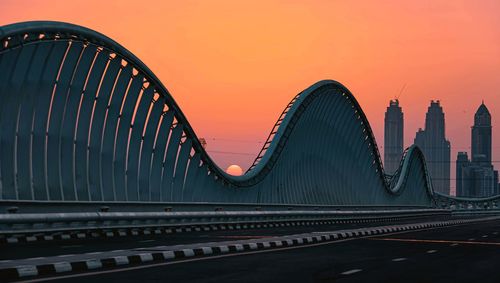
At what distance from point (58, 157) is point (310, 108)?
47.6 meters

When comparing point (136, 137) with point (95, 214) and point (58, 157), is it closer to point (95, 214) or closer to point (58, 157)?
point (58, 157)

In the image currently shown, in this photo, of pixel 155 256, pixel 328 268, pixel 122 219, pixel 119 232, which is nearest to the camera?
pixel 328 268

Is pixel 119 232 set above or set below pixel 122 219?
below

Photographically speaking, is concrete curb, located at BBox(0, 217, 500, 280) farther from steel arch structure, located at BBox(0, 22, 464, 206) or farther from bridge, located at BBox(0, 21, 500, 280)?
steel arch structure, located at BBox(0, 22, 464, 206)

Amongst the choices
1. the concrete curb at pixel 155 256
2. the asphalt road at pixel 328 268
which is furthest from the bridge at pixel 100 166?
the asphalt road at pixel 328 268

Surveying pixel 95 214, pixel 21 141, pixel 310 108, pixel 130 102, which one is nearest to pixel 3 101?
pixel 21 141

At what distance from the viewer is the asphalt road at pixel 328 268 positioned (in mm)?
15062

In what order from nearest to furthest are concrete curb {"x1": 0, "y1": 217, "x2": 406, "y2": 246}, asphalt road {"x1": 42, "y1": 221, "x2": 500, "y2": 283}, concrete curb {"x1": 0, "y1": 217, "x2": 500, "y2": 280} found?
concrete curb {"x1": 0, "y1": 217, "x2": 500, "y2": 280} → asphalt road {"x1": 42, "y1": 221, "x2": 500, "y2": 283} → concrete curb {"x1": 0, "y1": 217, "x2": 406, "y2": 246}

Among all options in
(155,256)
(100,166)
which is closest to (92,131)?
(100,166)

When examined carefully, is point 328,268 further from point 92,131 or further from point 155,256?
point 92,131

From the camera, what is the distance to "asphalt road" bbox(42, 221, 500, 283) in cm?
1506

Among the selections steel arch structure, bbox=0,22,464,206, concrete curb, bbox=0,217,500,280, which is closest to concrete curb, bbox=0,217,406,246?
steel arch structure, bbox=0,22,464,206

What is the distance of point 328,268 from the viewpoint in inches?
687

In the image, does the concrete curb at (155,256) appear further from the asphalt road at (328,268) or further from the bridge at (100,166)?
the asphalt road at (328,268)
